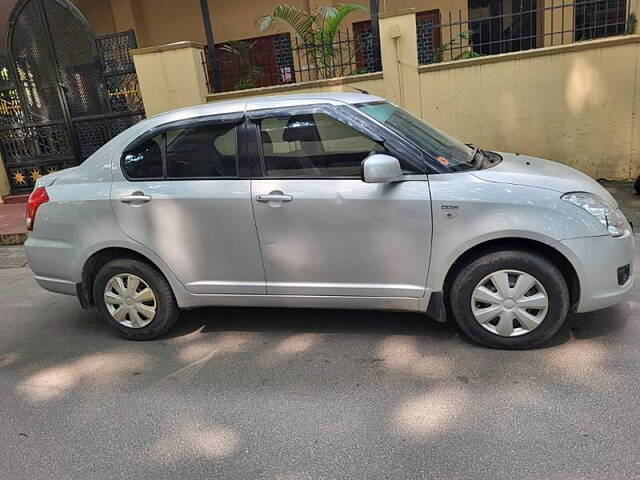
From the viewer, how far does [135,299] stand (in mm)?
3988

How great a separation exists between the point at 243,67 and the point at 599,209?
748 centimetres

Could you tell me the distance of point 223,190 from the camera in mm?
3625

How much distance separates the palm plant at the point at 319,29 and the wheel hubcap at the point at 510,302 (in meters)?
5.91

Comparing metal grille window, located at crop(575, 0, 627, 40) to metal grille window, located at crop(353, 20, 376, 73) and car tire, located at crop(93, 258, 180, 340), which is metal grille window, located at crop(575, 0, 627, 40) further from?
car tire, located at crop(93, 258, 180, 340)

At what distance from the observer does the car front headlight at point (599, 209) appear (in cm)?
320

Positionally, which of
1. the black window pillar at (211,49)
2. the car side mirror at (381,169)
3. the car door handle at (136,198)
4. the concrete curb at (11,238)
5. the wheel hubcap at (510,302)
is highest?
the black window pillar at (211,49)

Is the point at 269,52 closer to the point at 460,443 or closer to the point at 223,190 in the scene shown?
the point at 223,190

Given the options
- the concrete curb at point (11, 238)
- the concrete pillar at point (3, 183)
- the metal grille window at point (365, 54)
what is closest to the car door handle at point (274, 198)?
the metal grille window at point (365, 54)

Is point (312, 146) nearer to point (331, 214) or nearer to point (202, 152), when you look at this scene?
point (331, 214)

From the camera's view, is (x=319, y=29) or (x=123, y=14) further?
(x=123, y=14)

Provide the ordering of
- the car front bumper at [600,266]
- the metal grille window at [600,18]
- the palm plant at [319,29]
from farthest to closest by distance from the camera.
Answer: the palm plant at [319,29] < the metal grille window at [600,18] < the car front bumper at [600,266]

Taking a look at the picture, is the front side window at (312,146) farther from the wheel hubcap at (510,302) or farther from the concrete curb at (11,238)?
the concrete curb at (11,238)

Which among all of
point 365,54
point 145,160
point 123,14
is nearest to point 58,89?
point 123,14

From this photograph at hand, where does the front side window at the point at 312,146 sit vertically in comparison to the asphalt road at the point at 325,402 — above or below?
above
